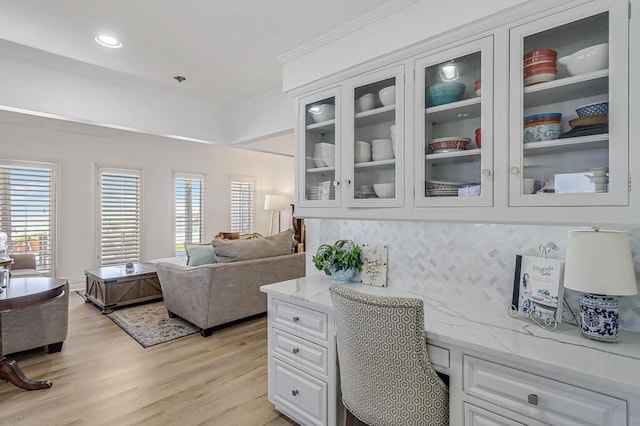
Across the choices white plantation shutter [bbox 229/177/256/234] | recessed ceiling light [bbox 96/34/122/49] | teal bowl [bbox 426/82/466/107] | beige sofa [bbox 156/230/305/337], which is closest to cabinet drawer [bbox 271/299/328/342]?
teal bowl [bbox 426/82/466/107]

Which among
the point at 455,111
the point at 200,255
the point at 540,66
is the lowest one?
the point at 200,255

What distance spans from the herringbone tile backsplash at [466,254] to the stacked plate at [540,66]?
0.68 metres

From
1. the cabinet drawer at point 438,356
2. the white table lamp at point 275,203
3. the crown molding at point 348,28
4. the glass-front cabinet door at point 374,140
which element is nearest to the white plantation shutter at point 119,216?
the white table lamp at point 275,203

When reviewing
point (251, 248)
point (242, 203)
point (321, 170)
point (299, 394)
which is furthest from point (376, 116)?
point (242, 203)

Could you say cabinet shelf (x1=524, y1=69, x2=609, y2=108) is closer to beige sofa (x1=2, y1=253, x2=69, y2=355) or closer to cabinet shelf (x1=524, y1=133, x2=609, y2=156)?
cabinet shelf (x1=524, y1=133, x2=609, y2=156)

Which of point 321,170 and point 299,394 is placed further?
point 321,170

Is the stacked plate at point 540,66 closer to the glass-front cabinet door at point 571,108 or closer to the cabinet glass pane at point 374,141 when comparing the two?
the glass-front cabinet door at point 571,108

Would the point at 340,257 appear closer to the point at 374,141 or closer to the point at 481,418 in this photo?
the point at 374,141

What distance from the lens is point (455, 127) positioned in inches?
68.5

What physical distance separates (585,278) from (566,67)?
2.83ft

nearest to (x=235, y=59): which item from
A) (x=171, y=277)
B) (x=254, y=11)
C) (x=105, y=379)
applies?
(x=254, y=11)

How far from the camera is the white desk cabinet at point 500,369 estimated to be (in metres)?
1.11

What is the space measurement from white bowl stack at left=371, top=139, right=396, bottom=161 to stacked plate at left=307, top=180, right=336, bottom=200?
1.18 ft

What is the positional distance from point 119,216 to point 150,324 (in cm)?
274
